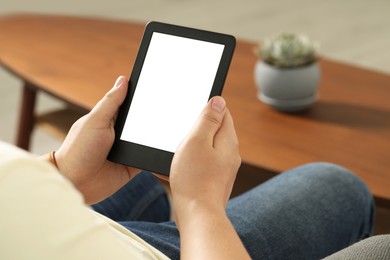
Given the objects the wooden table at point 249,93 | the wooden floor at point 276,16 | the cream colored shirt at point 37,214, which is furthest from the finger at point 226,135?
the wooden floor at point 276,16

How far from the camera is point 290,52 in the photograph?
182 cm

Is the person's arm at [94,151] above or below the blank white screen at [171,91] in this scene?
below

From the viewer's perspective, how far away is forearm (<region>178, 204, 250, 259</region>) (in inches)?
29.7

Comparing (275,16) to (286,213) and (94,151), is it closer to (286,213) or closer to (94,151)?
(286,213)

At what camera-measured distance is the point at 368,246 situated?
2.67 feet

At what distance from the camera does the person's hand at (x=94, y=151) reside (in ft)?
3.18

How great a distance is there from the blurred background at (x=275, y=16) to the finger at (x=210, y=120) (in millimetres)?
2589

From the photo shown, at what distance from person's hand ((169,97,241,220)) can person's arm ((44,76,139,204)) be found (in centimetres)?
16

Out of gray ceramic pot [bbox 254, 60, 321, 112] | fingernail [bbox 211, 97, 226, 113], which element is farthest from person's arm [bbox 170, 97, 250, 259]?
gray ceramic pot [bbox 254, 60, 321, 112]

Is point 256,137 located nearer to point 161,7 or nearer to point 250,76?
point 250,76

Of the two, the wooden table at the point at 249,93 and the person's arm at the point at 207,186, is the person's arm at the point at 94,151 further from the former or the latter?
the wooden table at the point at 249,93

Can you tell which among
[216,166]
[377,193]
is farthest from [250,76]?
[216,166]

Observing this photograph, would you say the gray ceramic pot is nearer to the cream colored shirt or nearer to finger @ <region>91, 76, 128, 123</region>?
finger @ <region>91, 76, 128, 123</region>

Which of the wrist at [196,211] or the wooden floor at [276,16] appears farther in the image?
the wooden floor at [276,16]
